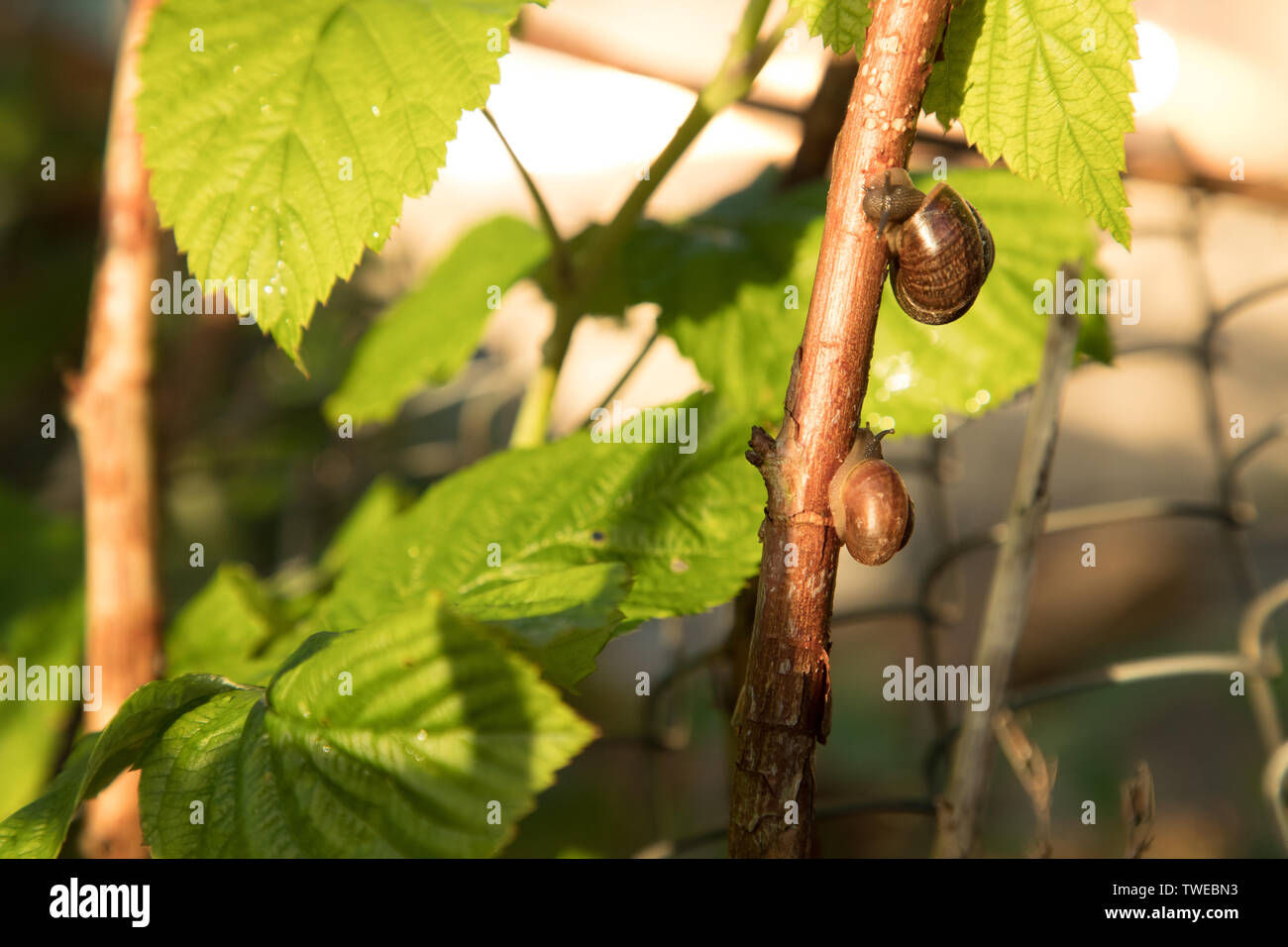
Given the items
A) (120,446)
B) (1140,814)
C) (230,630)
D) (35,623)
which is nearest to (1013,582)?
(1140,814)

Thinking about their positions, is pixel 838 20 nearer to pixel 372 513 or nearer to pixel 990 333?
pixel 990 333

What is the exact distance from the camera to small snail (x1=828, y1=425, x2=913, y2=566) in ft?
1.29

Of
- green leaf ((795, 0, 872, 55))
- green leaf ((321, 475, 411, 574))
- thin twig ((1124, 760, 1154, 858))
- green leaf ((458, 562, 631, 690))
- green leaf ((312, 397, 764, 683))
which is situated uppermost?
green leaf ((795, 0, 872, 55))

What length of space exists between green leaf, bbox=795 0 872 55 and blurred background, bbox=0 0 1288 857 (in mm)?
928

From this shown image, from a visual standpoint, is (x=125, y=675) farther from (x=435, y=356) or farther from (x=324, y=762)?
(x=324, y=762)

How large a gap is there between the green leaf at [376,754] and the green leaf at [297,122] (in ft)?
0.70

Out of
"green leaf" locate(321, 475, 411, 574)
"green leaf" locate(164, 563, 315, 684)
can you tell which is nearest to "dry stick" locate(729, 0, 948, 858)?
"green leaf" locate(164, 563, 315, 684)

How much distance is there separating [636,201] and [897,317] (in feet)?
0.84

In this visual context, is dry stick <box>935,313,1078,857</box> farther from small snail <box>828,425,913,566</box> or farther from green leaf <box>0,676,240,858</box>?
green leaf <box>0,676,240,858</box>

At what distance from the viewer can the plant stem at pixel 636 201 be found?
0.70 m

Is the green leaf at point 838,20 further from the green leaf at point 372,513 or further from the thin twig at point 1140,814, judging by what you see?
the green leaf at point 372,513

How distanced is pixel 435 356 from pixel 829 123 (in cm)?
48

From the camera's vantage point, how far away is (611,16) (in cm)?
212

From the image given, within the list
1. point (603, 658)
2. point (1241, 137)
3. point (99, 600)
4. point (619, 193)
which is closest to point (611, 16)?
point (619, 193)
